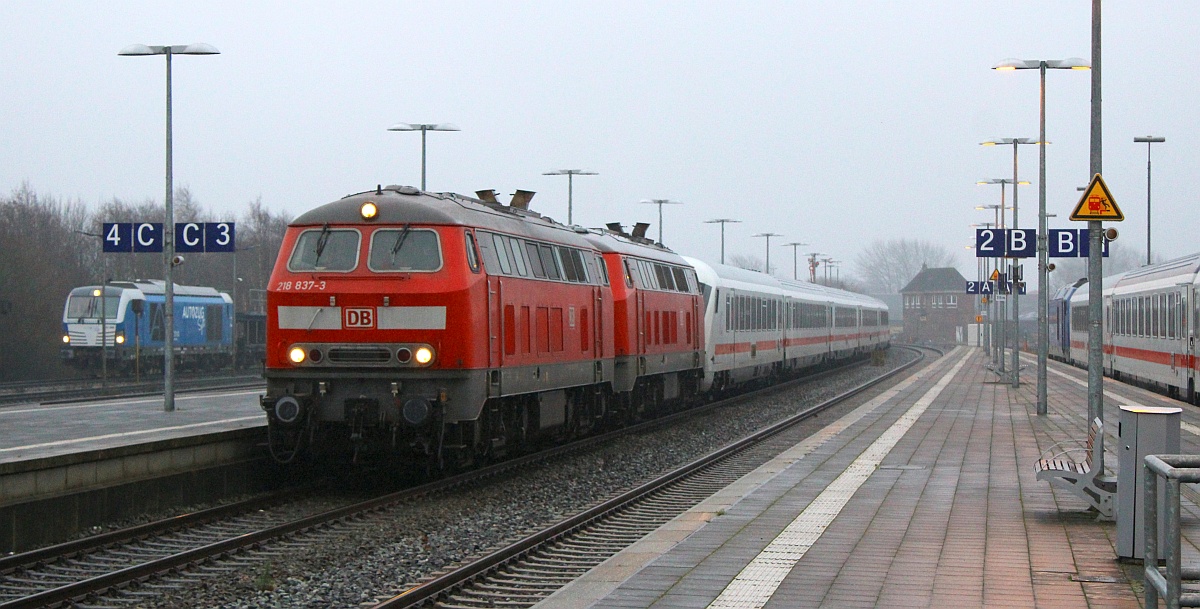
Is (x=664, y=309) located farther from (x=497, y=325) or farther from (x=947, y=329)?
(x=947, y=329)

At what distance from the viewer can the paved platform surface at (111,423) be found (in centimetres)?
1411

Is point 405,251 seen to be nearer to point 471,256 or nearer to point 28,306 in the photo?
point 471,256

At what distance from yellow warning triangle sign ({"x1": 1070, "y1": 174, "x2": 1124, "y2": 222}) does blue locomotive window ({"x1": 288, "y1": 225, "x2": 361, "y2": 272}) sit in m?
8.28

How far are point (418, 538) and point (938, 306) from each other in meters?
144

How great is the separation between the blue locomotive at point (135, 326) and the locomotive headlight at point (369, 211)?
2807 cm

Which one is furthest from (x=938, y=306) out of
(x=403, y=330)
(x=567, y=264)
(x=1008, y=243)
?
(x=403, y=330)

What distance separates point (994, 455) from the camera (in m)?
17.9

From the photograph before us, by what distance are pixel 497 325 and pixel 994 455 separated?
742 cm

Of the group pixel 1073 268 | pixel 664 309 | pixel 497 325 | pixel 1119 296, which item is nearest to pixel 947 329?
pixel 1073 268

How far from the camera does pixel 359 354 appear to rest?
14.3 metres

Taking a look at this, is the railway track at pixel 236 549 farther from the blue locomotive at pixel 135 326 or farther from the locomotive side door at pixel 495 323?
the blue locomotive at pixel 135 326

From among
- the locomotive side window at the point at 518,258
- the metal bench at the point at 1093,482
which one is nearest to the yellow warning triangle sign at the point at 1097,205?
the metal bench at the point at 1093,482

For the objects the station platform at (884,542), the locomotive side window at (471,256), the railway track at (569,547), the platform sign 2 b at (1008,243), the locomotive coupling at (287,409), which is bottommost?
the railway track at (569,547)

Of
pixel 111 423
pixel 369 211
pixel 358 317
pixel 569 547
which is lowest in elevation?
pixel 569 547
